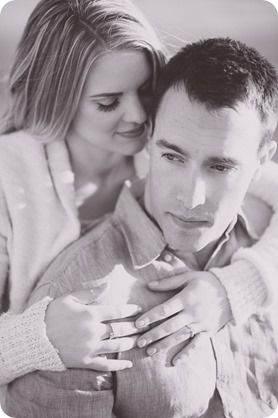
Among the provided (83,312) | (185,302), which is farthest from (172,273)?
(83,312)

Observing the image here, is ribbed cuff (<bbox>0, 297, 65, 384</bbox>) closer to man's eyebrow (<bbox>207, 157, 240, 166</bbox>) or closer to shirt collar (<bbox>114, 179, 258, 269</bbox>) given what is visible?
shirt collar (<bbox>114, 179, 258, 269</bbox>)

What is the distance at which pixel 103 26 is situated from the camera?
1207mm

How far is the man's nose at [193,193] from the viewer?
3.63ft

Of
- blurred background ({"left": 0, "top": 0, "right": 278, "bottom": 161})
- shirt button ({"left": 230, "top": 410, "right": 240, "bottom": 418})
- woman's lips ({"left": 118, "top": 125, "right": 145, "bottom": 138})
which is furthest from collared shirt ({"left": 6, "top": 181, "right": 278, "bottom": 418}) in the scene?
blurred background ({"left": 0, "top": 0, "right": 278, "bottom": 161})

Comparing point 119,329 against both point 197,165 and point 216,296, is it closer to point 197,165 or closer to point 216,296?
point 216,296

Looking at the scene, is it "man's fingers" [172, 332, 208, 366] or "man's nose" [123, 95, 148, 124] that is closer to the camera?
"man's fingers" [172, 332, 208, 366]

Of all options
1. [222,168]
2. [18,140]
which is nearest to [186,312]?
[222,168]

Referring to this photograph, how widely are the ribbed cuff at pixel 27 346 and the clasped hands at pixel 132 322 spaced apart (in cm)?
1

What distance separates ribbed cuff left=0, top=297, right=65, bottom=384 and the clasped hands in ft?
0.05

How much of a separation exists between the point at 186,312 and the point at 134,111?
1.45 ft

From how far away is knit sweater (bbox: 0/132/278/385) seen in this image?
1.23 m

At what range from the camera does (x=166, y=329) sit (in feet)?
3.73

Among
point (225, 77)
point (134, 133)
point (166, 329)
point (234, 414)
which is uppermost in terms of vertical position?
point (225, 77)

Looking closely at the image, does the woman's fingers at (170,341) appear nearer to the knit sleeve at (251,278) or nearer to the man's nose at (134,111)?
the knit sleeve at (251,278)
